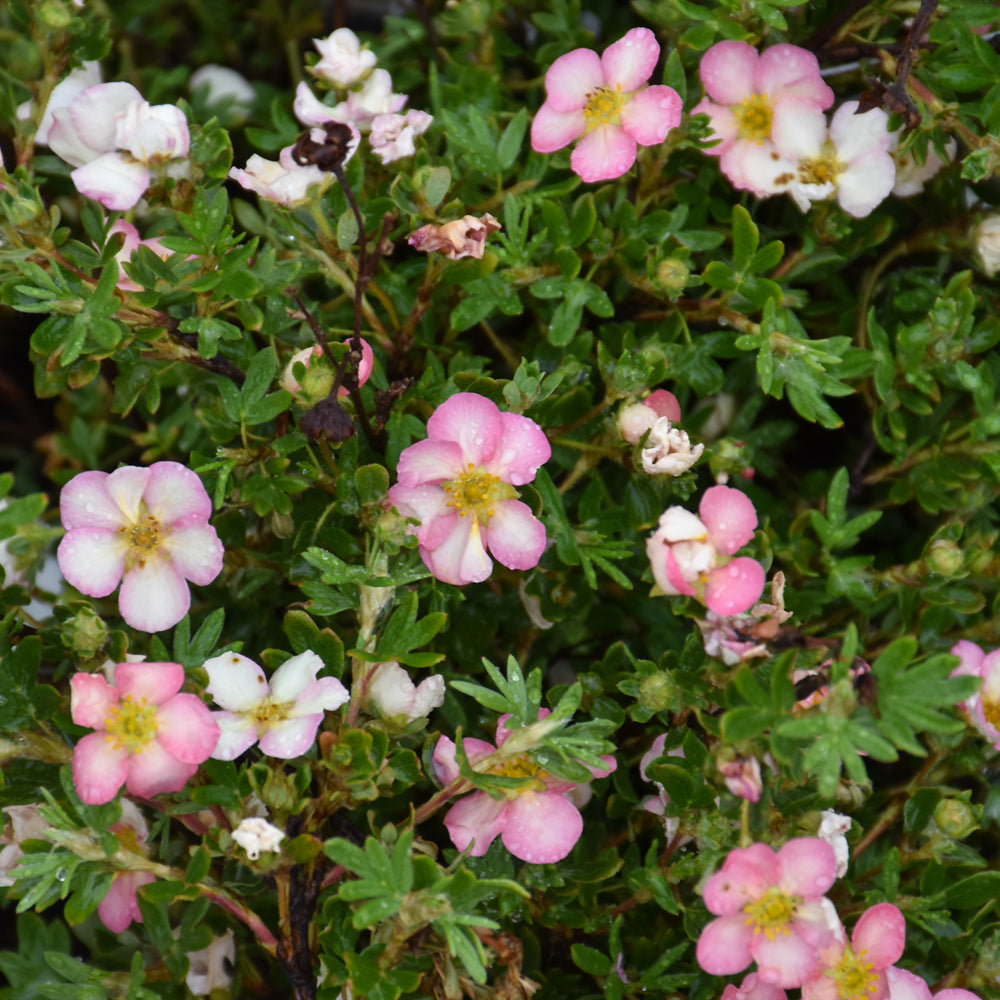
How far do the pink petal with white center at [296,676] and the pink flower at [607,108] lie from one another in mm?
592

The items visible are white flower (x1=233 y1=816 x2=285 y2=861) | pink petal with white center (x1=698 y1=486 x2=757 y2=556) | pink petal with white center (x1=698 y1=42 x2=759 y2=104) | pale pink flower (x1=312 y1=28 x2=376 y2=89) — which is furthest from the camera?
pink petal with white center (x1=698 y1=42 x2=759 y2=104)

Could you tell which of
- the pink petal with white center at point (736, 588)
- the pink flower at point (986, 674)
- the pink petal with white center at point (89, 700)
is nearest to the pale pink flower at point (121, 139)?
the pink petal with white center at point (89, 700)

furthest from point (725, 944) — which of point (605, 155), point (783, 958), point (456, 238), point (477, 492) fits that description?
point (605, 155)

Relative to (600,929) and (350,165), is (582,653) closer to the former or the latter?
(600,929)

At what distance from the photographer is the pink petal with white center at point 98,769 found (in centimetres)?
92

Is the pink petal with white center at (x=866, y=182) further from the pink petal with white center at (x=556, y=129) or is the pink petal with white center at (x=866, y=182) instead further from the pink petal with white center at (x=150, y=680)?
the pink petal with white center at (x=150, y=680)

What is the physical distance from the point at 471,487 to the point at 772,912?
48 centimetres

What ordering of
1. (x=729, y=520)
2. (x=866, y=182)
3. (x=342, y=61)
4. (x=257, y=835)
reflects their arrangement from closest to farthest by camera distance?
1. (x=257, y=835)
2. (x=729, y=520)
3. (x=342, y=61)
4. (x=866, y=182)

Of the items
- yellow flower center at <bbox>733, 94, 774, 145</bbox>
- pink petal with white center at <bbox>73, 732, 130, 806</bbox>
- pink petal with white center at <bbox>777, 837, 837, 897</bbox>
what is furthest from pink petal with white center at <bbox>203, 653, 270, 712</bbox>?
yellow flower center at <bbox>733, 94, 774, 145</bbox>

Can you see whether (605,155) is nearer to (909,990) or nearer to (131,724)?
(131,724)

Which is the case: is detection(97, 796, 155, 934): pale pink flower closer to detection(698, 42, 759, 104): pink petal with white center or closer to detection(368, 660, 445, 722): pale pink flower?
detection(368, 660, 445, 722): pale pink flower

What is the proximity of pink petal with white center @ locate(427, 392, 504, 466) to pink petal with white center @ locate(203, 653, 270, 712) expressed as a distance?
28 centimetres

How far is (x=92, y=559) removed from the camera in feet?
3.51

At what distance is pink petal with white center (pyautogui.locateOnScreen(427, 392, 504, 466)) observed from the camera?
1.04 metres
